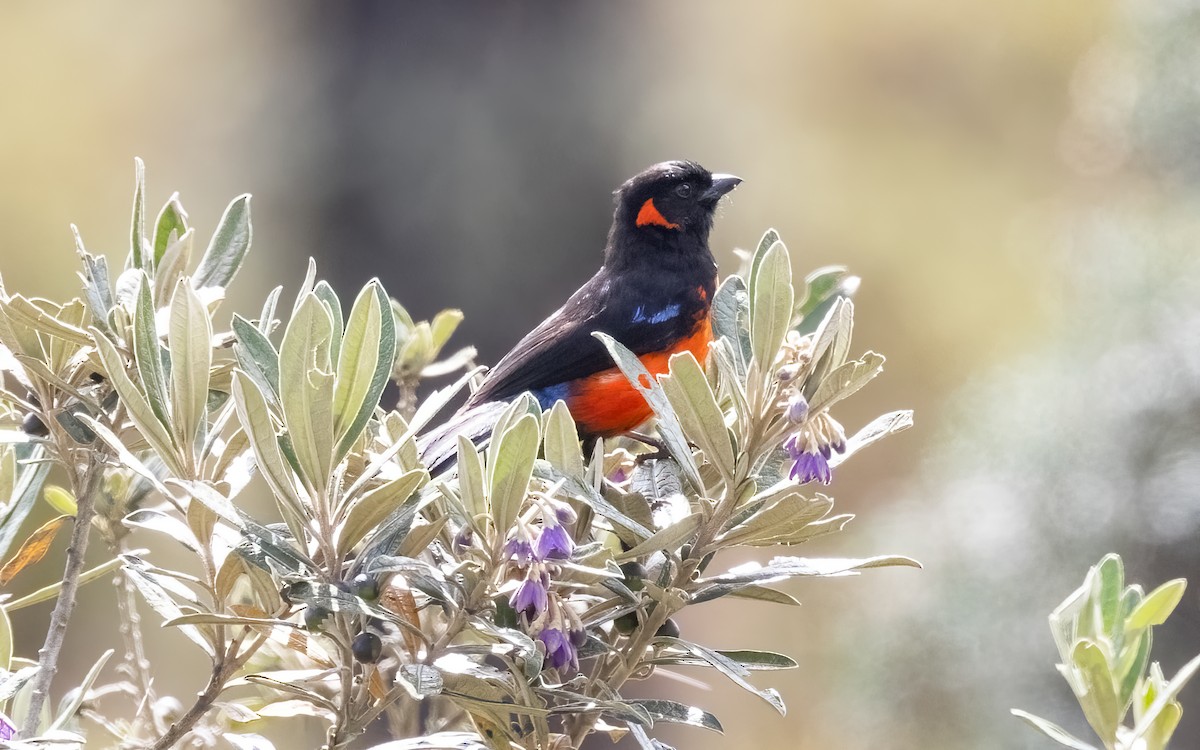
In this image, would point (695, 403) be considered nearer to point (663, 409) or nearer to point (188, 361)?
point (663, 409)

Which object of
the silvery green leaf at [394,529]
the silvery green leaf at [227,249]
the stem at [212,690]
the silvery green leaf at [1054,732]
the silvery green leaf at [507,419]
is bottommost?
the silvery green leaf at [1054,732]

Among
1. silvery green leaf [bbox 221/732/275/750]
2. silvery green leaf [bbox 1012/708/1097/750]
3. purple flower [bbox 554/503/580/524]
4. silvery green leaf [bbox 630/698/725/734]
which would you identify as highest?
purple flower [bbox 554/503/580/524]

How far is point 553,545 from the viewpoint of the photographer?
0.94 m

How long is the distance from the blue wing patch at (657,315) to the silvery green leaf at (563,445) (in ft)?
4.49

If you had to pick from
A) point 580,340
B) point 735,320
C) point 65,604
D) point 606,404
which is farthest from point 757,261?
point 580,340

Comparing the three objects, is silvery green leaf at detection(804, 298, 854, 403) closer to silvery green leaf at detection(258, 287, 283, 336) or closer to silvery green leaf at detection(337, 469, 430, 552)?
silvery green leaf at detection(337, 469, 430, 552)

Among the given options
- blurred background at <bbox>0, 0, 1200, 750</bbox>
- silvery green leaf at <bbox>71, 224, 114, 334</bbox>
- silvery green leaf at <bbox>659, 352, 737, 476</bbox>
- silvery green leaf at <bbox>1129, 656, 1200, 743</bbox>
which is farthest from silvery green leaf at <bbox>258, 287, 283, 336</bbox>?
blurred background at <bbox>0, 0, 1200, 750</bbox>

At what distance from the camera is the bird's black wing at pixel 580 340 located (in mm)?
2227

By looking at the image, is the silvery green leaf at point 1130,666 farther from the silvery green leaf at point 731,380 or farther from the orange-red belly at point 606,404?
the orange-red belly at point 606,404

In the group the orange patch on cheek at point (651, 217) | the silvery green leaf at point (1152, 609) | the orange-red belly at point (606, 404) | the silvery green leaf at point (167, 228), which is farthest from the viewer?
the orange patch on cheek at point (651, 217)

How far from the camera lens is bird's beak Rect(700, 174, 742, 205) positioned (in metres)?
2.77

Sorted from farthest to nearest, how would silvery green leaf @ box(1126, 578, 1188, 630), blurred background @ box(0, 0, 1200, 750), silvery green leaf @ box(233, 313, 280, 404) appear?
blurred background @ box(0, 0, 1200, 750) → silvery green leaf @ box(1126, 578, 1188, 630) → silvery green leaf @ box(233, 313, 280, 404)

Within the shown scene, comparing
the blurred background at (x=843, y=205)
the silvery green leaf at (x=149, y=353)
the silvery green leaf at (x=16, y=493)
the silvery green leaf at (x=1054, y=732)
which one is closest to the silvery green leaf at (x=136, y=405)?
the silvery green leaf at (x=149, y=353)

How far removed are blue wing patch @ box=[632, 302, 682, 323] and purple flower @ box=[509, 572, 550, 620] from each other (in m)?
1.51
